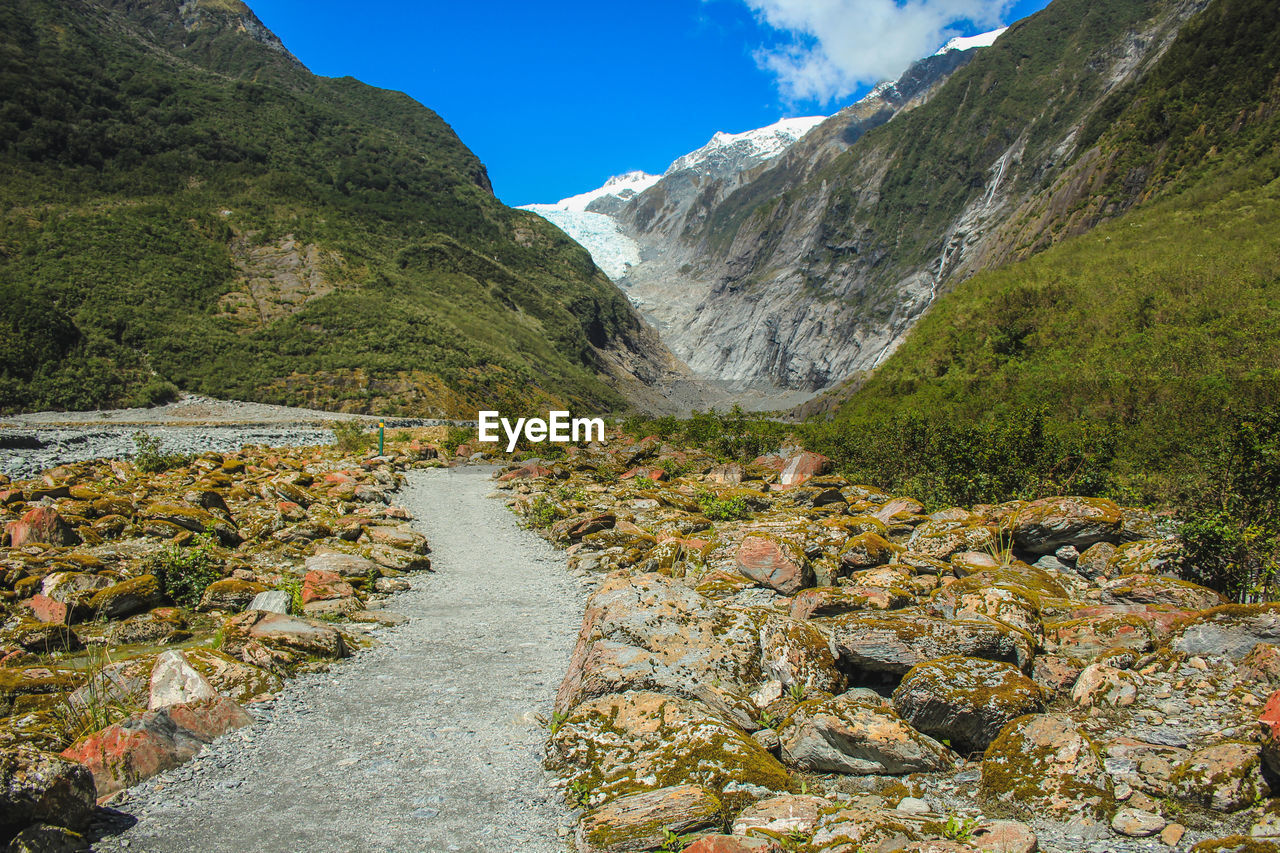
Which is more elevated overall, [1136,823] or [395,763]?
[1136,823]

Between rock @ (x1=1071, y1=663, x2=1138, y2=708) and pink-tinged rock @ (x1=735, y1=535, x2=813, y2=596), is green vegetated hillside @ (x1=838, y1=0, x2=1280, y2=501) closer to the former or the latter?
rock @ (x1=1071, y1=663, x2=1138, y2=708)

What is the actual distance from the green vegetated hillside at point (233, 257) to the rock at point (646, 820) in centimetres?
4714

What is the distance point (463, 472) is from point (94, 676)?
896 inches

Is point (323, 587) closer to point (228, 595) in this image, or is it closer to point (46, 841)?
point (228, 595)

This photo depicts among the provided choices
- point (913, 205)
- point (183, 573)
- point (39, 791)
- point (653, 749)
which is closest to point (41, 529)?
point (183, 573)

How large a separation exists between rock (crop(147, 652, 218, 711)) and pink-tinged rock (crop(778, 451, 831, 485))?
16.0 m

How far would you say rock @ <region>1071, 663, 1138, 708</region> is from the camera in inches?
208

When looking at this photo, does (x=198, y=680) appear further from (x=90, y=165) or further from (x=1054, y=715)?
(x=90, y=165)

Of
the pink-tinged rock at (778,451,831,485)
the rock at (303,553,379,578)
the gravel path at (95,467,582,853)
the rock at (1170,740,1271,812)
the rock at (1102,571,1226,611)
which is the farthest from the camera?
the pink-tinged rock at (778,451,831,485)

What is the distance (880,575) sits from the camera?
8625 mm

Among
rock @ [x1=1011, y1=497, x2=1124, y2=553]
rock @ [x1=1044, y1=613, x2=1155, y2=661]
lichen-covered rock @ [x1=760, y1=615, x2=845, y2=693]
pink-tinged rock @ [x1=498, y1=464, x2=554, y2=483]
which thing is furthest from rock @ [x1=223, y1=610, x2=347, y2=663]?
pink-tinged rock @ [x1=498, y1=464, x2=554, y2=483]

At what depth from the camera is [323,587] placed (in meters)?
9.91

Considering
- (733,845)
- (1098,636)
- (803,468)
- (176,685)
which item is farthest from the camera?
(803,468)

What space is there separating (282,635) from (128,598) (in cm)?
287
